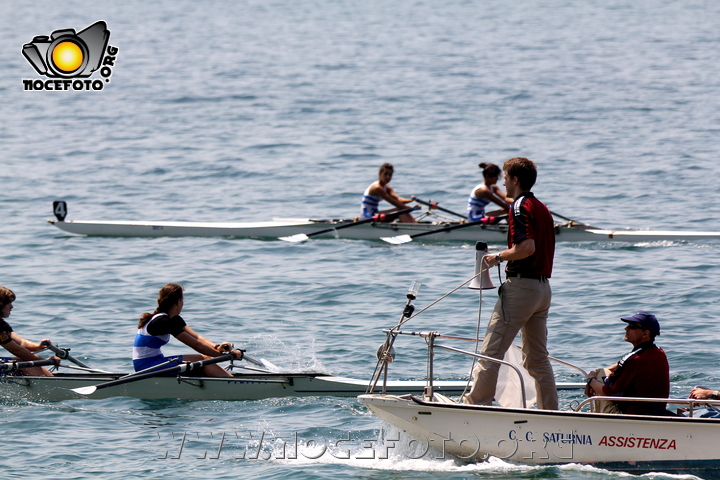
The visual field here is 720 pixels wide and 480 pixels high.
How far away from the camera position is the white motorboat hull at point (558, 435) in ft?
20.9

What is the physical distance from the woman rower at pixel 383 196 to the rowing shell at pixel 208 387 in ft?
23.5

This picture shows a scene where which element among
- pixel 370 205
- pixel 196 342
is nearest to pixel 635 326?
pixel 196 342

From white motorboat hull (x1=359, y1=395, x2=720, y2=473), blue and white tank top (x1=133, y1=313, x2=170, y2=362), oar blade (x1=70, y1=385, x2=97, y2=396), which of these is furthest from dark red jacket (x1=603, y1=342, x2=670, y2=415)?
oar blade (x1=70, y1=385, x2=97, y2=396)

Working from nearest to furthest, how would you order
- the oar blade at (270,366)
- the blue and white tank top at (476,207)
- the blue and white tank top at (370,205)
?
the oar blade at (270,366), the blue and white tank top at (476,207), the blue and white tank top at (370,205)

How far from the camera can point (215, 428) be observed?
27.6 ft

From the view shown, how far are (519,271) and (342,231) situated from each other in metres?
10.1

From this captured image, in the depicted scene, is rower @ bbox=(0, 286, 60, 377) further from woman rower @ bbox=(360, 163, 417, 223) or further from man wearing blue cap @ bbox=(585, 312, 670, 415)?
woman rower @ bbox=(360, 163, 417, 223)

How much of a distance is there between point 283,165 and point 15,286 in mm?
11052

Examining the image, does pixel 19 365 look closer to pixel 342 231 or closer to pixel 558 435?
pixel 558 435

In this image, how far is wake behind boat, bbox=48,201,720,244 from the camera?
15664 mm

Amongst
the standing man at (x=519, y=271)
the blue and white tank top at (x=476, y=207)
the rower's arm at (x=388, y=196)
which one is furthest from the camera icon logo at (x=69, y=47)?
the standing man at (x=519, y=271)

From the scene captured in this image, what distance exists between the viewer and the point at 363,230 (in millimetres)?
16547

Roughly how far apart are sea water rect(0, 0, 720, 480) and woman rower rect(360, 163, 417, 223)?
0.64 metres

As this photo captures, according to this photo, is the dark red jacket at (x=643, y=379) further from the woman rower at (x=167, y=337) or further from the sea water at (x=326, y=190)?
the woman rower at (x=167, y=337)
